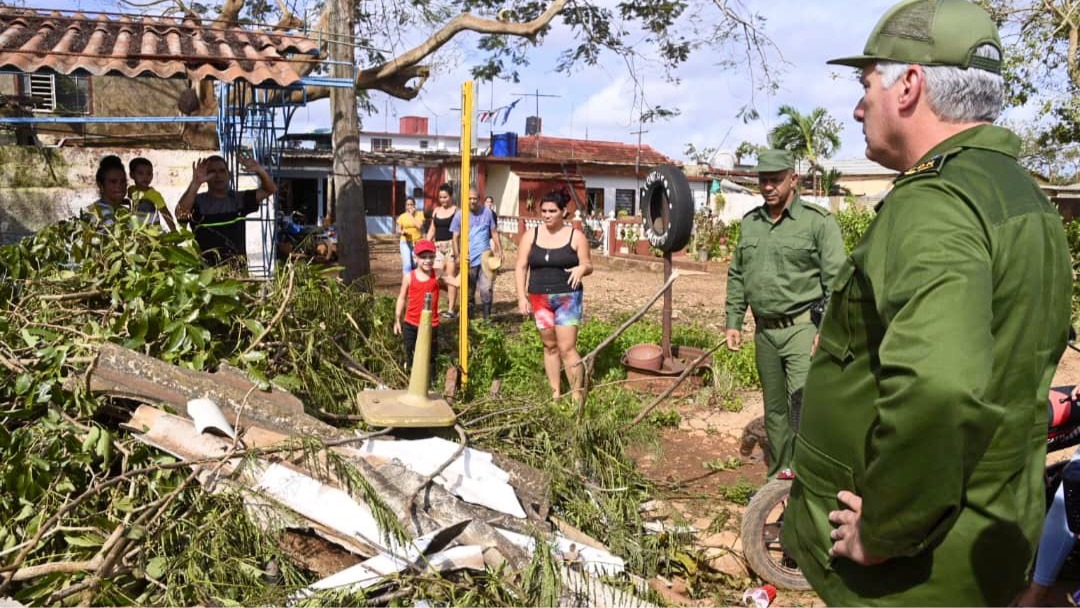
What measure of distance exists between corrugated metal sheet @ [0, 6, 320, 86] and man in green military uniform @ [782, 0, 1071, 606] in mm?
5324

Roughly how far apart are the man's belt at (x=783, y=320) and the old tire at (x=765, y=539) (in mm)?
1067

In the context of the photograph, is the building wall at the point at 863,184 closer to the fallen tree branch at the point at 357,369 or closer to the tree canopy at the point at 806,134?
the tree canopy at the point at 806,134

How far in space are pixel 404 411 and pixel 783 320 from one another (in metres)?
2.15

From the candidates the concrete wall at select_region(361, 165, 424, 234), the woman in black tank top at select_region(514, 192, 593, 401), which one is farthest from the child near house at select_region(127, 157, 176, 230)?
the concrete wall at select_region(361, 165, 424, 234)

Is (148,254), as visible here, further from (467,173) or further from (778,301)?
(778,301)

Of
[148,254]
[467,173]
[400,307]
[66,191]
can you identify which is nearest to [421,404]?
[148,254]

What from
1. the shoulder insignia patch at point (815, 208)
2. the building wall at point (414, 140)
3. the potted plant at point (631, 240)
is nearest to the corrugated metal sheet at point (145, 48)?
the shoulder insignia patch at point (815, 208)

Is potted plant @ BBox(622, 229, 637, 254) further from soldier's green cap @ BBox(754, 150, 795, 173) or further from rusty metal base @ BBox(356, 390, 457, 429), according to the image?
rusty metal base @ BBox(356, 390, 457, 429)

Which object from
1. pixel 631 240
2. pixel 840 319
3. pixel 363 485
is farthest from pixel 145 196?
pixel 631 240

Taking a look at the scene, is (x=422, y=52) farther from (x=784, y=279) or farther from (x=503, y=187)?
(x=503, y=187)

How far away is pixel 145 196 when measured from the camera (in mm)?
4852

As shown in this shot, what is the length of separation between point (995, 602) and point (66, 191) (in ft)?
30.2

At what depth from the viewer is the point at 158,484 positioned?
A: 3150mm

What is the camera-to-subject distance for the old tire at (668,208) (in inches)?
239
